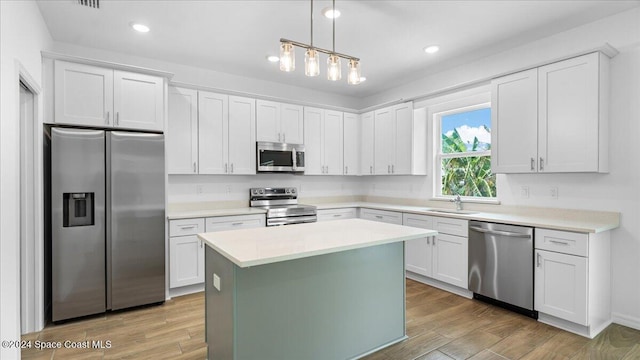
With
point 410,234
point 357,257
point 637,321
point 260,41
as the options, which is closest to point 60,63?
point 260,41

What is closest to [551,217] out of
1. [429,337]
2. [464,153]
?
[464,153]

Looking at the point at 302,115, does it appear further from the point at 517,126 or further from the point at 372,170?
the point at 517,126

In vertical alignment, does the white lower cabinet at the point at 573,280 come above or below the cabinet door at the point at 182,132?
below

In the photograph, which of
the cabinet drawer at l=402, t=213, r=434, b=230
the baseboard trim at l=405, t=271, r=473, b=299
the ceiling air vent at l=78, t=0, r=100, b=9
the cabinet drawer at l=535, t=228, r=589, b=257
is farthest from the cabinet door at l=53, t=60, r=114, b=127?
the cabinet drawer at l=535, t=228, r=589, b=257

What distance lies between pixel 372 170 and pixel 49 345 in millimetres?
4267

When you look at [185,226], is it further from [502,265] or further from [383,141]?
[502,265]

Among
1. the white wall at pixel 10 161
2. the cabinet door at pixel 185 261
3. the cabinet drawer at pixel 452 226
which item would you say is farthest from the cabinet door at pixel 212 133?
the cabinet drawer at pixel 452 226

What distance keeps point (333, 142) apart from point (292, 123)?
795 millimetres

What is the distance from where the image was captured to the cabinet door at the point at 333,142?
510cm

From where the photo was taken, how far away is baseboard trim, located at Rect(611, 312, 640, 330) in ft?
9.14

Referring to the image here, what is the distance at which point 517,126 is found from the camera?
330 centimetres

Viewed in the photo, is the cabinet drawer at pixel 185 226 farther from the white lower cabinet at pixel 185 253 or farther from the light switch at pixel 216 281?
the light switch at pixel 216 281

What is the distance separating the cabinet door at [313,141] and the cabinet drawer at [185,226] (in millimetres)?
1786

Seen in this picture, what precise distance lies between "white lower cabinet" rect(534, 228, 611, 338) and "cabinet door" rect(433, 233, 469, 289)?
714 millimetres
